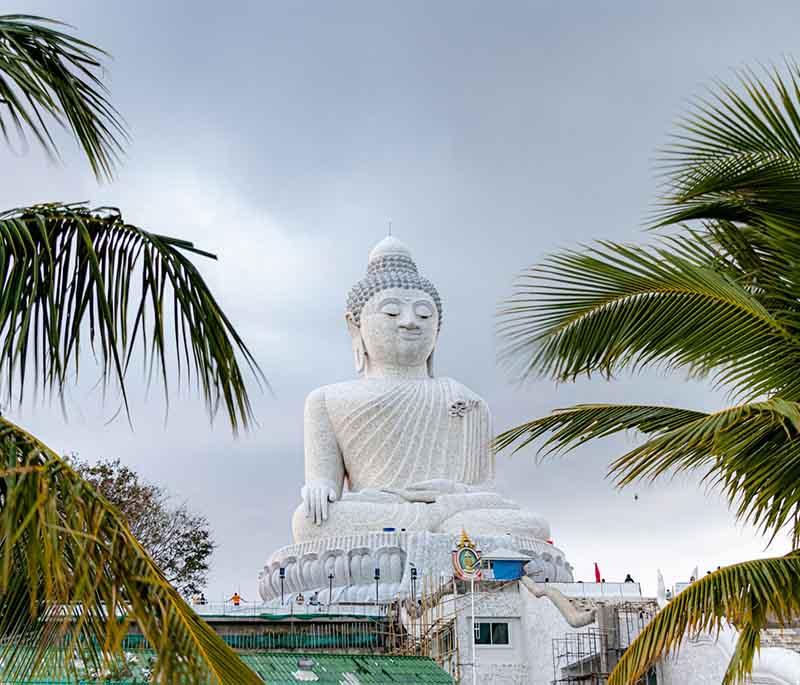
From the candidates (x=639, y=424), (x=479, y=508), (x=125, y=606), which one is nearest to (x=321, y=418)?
(x=479, y=508)

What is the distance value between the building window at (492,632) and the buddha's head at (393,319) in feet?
30.5

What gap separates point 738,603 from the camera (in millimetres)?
6312

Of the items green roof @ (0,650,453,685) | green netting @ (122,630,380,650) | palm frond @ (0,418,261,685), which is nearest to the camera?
palm frond @ (0,418,261,685)

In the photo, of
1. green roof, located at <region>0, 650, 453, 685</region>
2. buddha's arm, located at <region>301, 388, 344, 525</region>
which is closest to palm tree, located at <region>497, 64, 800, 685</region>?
green roof, located at <region>0, 650, 453, 685</region>

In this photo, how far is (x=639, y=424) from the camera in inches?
277

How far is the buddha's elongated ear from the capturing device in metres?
27.5

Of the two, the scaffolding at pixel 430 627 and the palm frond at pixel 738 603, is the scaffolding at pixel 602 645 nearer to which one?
the scaffolding at pixel 430 627

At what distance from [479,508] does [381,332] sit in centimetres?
466

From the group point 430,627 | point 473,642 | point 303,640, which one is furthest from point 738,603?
point 303,640

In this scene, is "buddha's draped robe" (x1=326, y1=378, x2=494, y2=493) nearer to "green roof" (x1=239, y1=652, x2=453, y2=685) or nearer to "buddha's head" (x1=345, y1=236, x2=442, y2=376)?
"buddha's head" (x1=345, y1=236, x2=442, y2=376)

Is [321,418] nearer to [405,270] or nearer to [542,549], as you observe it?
[405,270]

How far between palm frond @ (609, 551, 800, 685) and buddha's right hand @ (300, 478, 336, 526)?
17896 millimetres

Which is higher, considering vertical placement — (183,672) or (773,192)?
(773,192)

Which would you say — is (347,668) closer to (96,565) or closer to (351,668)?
(351,668)
